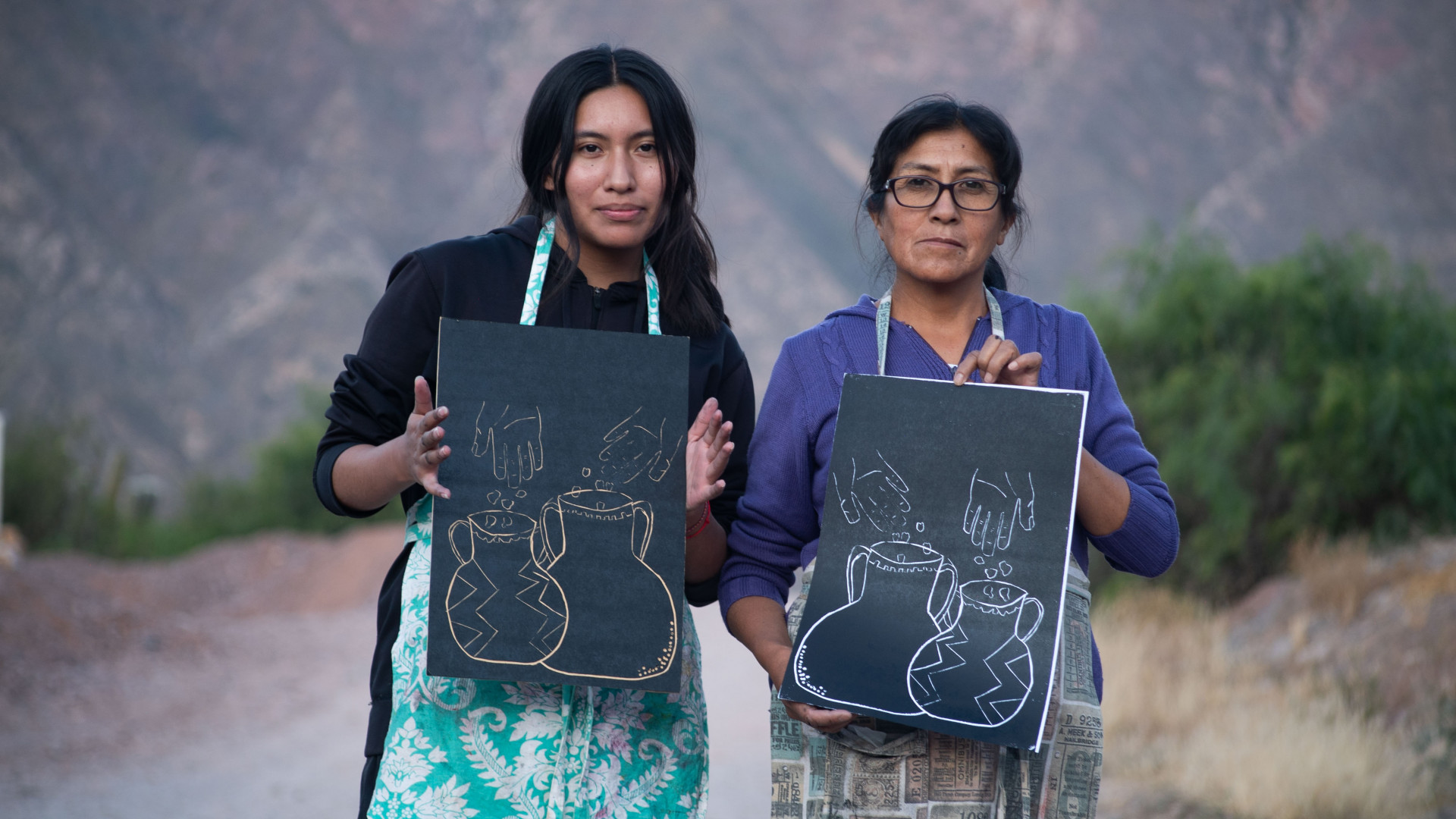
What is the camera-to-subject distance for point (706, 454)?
202 cm

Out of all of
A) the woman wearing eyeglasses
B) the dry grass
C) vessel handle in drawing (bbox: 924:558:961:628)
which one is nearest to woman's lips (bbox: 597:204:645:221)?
the woman wearing eyeglasses

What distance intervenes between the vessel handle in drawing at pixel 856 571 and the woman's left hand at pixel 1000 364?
0.31 meters

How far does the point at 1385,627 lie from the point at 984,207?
579 cm

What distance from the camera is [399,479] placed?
1.98m

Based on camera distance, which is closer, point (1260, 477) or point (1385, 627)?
point (1385, 627)

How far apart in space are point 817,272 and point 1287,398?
102 feet

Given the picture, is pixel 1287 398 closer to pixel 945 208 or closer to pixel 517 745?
pixel 945 208

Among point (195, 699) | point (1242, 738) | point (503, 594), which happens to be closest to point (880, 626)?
point (503, 594)

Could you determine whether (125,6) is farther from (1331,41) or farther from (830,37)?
(1331,41)

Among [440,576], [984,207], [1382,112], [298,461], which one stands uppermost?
[1382,112]

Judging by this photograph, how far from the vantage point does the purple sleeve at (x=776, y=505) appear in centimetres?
211

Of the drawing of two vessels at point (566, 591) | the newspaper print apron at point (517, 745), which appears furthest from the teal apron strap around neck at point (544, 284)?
the drawing of two vessels at point (566, 591)

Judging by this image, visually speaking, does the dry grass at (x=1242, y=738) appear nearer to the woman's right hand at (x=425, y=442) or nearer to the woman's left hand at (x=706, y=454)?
the woman's left hand at (x=706, y=454)

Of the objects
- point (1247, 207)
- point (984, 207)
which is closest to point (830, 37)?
point (1247, 207)
